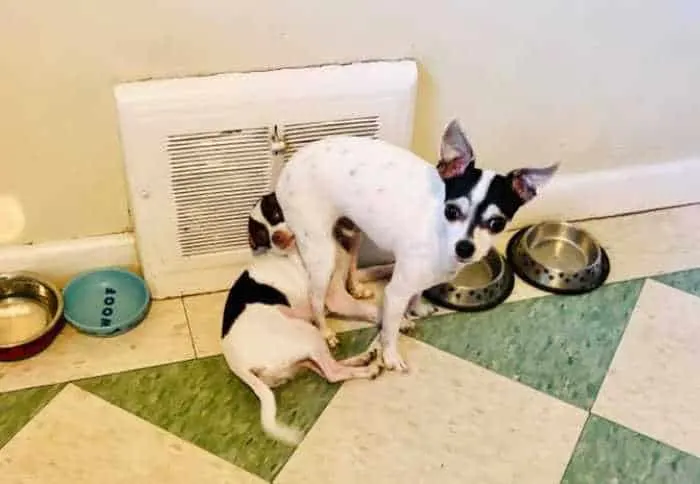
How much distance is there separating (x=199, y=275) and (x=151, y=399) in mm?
300

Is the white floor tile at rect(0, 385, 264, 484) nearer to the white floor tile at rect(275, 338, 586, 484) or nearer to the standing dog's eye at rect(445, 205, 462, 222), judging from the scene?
the white floor tile at rect(275, 338, 586, 484)

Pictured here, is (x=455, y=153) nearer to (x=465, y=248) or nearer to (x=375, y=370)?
(x=465, y=248)

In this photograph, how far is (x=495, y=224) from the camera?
63.5 inches

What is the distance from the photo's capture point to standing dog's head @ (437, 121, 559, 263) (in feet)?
5.23

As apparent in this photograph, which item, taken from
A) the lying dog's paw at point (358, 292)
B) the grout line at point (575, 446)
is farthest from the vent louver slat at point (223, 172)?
the grout line at point (575, 446)

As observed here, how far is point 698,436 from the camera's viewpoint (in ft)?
5.96

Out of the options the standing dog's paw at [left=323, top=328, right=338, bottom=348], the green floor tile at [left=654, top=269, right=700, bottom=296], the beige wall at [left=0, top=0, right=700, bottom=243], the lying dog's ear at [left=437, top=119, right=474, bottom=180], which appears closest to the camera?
the lying dog's ear at [left=437, top=119, right=474, bottom=180]

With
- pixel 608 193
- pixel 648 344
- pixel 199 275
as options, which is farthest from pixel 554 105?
pixel 199 275

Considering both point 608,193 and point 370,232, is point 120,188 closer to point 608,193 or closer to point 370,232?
point 370,232

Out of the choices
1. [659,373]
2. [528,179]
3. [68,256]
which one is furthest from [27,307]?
[659,373]

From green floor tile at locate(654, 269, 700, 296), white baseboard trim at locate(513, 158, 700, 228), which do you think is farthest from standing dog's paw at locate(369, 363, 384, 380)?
green floor tile at locate(654, 269, 700, 296)

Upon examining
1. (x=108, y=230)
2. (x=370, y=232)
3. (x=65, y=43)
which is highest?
(x=65, y=43)

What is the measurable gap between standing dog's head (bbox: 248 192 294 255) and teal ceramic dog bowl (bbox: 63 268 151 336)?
28 centimetres

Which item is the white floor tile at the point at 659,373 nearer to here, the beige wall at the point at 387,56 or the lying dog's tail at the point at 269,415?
the beige wall at the point at 387,56
